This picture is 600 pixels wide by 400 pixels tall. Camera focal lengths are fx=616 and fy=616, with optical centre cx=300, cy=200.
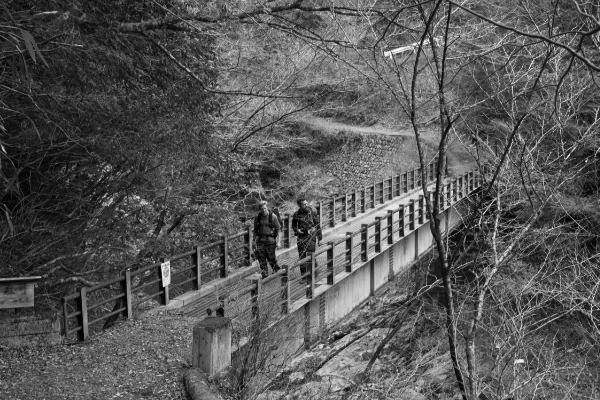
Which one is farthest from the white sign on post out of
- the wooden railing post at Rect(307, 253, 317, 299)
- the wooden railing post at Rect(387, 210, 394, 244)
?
the wooden railing post at Rect(387, 210, 394, 244)

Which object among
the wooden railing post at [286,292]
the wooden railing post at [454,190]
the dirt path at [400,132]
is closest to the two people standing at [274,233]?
the wooden railing post at [286,292]

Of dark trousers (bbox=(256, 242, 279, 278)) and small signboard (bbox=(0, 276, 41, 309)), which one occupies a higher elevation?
small signboard (bbox=(0, 276, 41, 309))

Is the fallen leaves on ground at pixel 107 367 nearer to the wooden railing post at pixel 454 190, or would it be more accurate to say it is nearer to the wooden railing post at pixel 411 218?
the wooden railing post at pixel 411 218

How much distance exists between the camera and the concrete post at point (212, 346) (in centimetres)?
721

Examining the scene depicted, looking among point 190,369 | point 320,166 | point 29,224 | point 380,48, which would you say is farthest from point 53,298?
point 320,166

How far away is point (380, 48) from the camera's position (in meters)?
7.06

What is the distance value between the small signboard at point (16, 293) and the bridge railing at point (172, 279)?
→ 0.98 meters

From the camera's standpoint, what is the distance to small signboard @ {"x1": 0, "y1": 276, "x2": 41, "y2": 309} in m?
7.56

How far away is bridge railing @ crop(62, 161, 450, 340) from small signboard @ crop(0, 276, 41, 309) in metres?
0.98

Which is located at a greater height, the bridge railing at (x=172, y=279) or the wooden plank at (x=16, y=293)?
the wooden plank at (x=16, y=293)

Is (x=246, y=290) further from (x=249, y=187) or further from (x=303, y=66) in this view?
(x=249, y=187)

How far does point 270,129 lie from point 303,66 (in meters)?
3.25

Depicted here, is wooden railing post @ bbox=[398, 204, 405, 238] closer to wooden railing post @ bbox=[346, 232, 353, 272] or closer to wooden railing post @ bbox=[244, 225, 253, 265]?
wooden railing post @ bbox=[346, 232, 353, 272]

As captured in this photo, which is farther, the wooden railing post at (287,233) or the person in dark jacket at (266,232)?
the wooden railing post at (287,233)
